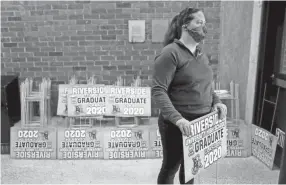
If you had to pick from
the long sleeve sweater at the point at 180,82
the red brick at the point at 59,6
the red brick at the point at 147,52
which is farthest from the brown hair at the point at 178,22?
the red brick at the point at 59,6

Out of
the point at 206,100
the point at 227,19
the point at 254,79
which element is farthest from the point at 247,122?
the point at 206,100

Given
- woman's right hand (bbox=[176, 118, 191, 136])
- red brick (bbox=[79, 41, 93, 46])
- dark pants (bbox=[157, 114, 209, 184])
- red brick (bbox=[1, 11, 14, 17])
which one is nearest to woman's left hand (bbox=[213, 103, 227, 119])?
dark pants (bbox=[157, 114, 209, 184])

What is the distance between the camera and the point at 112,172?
3742 mm

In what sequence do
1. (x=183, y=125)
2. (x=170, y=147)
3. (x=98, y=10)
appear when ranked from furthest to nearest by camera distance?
(x=98, y=10) → (x=170, y=147) → (x=183, y=125)

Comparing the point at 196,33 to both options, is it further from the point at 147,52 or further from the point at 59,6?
the point at 59,6

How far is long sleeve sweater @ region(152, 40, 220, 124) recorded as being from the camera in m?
2.18

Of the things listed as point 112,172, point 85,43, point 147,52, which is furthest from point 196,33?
point 85,43

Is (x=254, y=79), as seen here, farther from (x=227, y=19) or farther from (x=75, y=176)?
(x=75, y=176)

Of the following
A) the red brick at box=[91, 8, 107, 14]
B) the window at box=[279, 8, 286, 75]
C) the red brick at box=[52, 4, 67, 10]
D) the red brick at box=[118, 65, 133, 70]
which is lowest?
the red brick at box=[118, 65, 133, 70]

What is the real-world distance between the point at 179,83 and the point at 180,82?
0.04 feet

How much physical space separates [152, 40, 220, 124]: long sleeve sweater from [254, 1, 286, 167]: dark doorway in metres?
1.93

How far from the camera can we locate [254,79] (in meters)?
4.25

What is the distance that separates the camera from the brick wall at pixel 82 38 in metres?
4.60

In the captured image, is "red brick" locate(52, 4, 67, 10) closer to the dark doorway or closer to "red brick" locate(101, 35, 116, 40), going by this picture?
"red brick" locate(101, 35, 116, 40)
